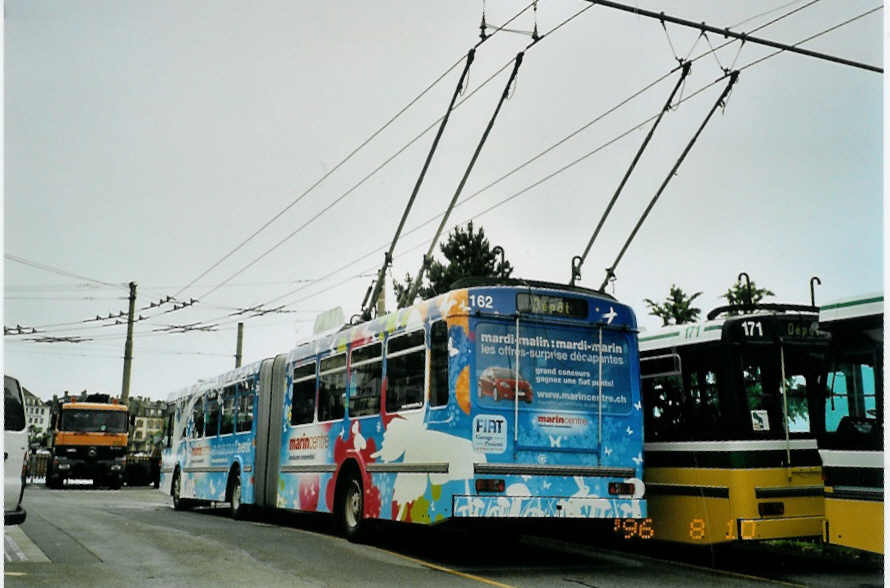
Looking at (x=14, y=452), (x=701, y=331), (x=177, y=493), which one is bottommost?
(x=177, y=493)

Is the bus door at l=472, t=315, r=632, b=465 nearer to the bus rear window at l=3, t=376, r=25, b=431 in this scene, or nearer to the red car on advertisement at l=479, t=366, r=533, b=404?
the red car on advertisement at l=479, t=366, r=533, b=404

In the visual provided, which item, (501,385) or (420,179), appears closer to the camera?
(501,385)

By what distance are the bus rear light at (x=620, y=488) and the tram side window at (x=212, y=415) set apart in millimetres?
10684

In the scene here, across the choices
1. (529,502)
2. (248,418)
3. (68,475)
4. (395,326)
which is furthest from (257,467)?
(68,475)

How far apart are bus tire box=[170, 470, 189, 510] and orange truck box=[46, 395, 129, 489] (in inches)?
538

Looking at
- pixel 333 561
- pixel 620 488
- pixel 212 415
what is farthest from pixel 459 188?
pixel 212 415

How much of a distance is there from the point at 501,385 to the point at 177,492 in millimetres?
13221

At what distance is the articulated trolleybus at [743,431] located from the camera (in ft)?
35.1

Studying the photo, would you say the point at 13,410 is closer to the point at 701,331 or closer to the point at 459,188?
the point at 459,188

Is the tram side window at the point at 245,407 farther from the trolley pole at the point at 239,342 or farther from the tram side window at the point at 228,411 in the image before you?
the trolley pole at the point at 239,342

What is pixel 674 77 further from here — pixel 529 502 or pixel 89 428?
Result: pixel 89 428

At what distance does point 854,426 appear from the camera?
9469 mm

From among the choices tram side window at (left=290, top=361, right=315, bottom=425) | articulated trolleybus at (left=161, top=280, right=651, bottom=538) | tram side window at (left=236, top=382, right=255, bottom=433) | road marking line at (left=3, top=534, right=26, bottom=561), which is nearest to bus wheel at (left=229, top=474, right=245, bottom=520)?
tram side window at (left=236, top=382, right=255, bottom=433)

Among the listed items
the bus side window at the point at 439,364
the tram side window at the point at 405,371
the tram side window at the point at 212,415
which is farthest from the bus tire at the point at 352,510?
the tram side window at the point at 212,415
